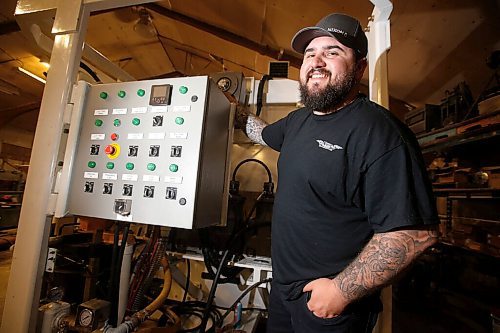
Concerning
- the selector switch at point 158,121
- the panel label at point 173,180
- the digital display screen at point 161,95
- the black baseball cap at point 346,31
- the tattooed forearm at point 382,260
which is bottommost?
the tattooed forearm at point 382,260

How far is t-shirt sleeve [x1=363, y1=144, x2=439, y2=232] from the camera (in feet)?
2.25

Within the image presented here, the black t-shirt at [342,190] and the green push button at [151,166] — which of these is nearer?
the black t-shirt at [342,190]

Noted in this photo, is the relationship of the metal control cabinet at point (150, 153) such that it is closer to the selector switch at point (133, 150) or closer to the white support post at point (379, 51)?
the selector switch at point (133, 150)

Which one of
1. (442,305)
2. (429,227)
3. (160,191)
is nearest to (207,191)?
(160,191)

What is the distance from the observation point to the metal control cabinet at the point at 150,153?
95cm

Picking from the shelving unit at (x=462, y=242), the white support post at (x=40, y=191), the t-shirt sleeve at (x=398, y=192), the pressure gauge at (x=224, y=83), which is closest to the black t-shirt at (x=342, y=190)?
the t-shirt sleeve at (x=398, y=192)

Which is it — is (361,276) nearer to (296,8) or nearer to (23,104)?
(296,8)

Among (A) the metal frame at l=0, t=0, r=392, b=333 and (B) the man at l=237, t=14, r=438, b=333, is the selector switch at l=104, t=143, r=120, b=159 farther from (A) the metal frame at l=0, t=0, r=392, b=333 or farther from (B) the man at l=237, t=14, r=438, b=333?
(B) the man at l=237, t=14, r=438, b=333

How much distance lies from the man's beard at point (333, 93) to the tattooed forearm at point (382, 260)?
475mm

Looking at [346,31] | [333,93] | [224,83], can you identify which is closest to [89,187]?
[224,83]

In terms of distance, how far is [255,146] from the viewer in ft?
6.06

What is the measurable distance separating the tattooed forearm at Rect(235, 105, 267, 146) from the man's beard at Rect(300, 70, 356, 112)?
1.36ft

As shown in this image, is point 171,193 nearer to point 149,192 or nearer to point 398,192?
point 149,192

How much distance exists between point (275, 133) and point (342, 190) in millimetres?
474
